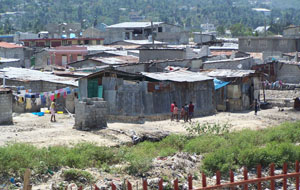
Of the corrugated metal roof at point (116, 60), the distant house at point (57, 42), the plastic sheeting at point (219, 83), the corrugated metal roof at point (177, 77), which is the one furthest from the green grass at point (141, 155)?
the distant house at point (57, 42)

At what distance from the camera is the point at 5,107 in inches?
826

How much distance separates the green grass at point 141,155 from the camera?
14481 millimetres

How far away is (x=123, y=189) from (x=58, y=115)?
10661 mm

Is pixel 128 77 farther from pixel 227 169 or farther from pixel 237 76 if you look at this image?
pixel 227 169

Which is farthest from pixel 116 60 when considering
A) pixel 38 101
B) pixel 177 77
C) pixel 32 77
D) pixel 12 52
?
pixel 12 52

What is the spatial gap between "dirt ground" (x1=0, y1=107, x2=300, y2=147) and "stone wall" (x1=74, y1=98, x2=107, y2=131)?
0.34 meters

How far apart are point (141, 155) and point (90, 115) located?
4286mm

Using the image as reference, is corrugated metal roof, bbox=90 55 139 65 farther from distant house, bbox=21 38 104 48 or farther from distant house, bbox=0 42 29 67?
distant house, bbox=21 38 104 48

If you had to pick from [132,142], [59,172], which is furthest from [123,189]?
[132,142]

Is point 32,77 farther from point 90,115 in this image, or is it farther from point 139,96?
point 90,115

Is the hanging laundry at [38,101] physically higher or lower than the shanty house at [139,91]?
lower

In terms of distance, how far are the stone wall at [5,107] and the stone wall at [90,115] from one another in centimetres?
264

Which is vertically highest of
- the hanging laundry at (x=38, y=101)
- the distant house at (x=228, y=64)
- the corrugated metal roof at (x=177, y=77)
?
the corrugated metal roof at (x=177, y=77)

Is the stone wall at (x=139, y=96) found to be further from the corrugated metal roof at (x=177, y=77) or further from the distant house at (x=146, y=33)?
the distant house at (x=146, y=33)
